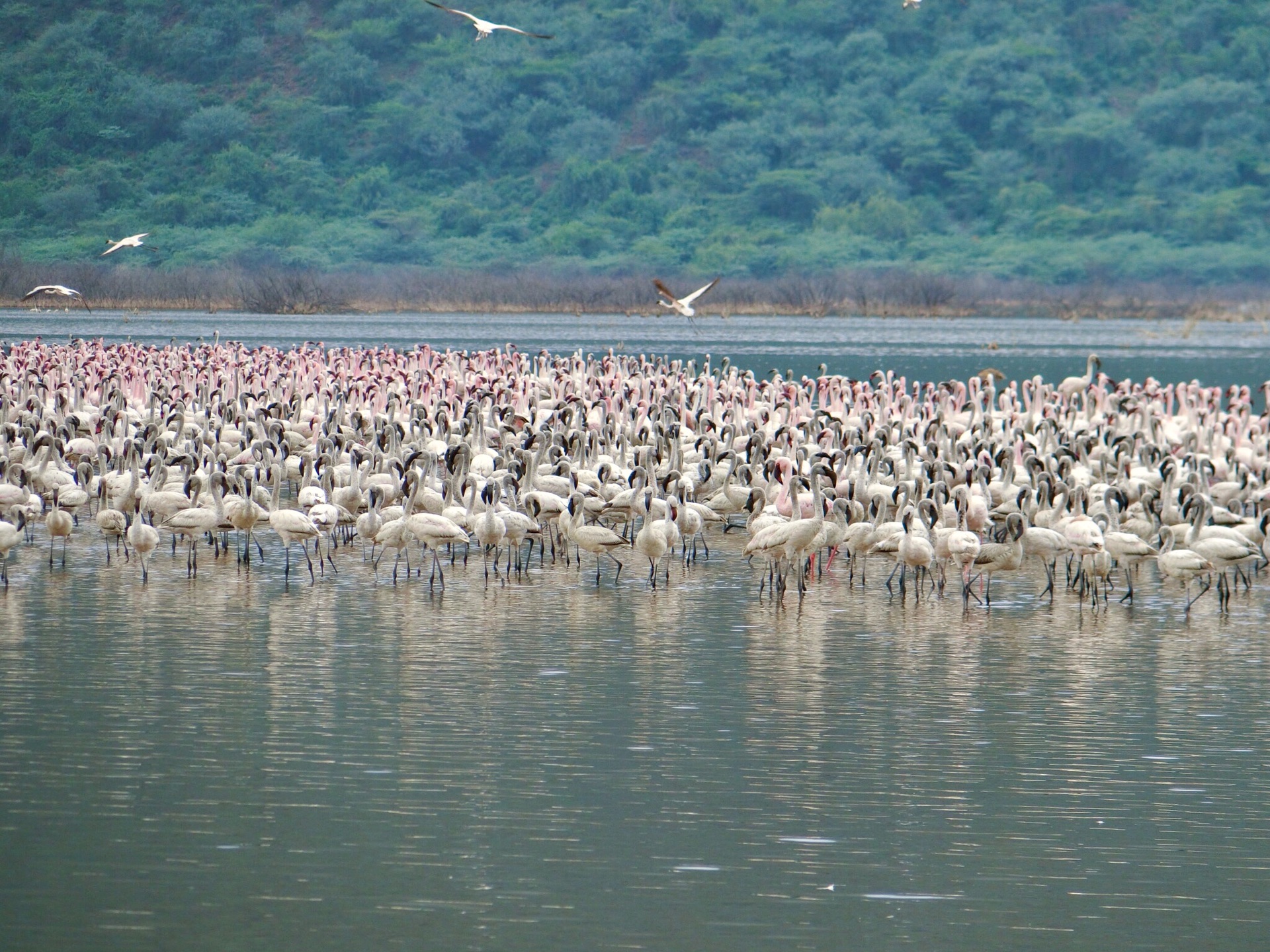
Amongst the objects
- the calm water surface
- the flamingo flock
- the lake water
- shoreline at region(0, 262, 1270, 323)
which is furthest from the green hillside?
the calm water surface

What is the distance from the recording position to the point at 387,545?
16.5 m

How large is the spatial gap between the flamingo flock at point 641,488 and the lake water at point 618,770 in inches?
21.7

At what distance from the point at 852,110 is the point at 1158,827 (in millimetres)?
92793

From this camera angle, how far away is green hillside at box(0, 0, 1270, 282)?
314ft

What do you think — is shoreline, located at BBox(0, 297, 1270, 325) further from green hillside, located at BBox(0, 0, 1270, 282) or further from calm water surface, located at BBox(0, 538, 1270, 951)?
calm water surface, located at BBox(0, 538, 1270, 951)

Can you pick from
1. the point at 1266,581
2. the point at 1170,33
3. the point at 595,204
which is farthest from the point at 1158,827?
the point at 1170,33

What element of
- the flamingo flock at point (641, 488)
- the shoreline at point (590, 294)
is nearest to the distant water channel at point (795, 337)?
the shoreline at point (590, 294)

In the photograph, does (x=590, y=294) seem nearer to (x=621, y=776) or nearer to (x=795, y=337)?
(x=795, y=337)

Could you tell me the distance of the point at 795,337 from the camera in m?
69.2

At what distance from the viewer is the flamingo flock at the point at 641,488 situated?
16.1 m

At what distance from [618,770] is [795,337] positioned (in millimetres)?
59700

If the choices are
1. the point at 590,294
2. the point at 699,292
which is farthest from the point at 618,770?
the point at 590,294

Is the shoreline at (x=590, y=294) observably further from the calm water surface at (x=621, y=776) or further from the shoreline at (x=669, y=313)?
the calm water surface at (x=621, y=776)

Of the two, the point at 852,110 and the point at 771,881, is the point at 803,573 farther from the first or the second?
the point at 852,110
